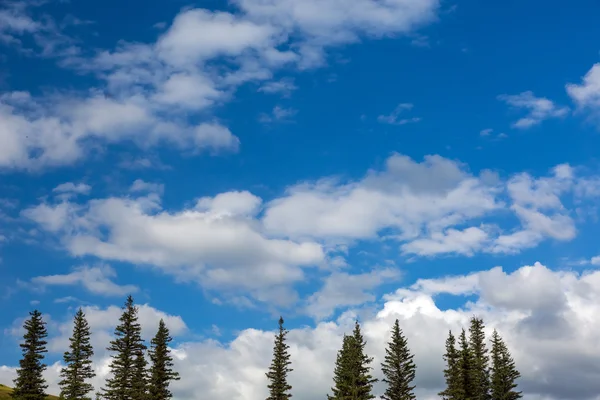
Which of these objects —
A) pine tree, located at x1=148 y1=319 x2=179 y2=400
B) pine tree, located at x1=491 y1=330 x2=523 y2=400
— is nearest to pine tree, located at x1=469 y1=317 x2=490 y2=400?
pine tree, located at x1=491 y1=330 x2=523 y2=400

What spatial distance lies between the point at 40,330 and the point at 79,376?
858 centimetres

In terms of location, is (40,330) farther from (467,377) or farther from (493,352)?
(493,352)

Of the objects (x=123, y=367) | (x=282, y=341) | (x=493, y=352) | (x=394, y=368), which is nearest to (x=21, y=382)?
(x=123, y=367)

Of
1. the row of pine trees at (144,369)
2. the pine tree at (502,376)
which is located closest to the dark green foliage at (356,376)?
the row of pine trees at (144,369)

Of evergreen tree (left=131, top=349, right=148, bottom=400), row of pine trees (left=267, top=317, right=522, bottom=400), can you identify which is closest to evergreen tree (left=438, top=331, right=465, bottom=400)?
row of pine trees (left=267, top=317, right=522, bottom=400)

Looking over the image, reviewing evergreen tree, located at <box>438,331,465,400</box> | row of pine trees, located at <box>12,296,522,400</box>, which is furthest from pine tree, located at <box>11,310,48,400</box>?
evergreen tree, located at <box>438,331,465,400</box>

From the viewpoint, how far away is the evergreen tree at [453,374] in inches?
3642

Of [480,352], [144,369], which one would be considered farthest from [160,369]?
[480,352]

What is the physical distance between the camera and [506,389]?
121 m

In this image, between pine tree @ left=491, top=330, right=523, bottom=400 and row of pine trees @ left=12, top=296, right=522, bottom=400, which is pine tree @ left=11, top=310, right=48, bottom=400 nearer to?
row of pine trees @ left=12, top=296, right=522, bottom=400

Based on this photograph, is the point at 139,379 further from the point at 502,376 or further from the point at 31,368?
the point at 502,376

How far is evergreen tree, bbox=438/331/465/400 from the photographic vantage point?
303ft

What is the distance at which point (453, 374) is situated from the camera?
311 feet

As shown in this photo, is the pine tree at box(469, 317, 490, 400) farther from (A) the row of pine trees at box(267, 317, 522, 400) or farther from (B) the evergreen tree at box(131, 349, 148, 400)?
(B) the evergreen tree at box(131, 349, 148, 400)
